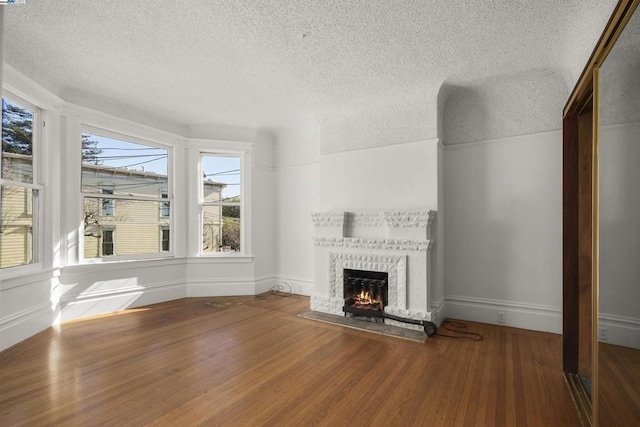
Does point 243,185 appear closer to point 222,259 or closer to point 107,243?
point 222,259

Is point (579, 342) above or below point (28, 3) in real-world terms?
below

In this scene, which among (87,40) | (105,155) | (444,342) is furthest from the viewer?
(105,155)

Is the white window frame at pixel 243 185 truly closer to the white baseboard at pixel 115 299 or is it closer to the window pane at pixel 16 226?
the white baseboard at pixel 115 299

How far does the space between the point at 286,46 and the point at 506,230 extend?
117 inches

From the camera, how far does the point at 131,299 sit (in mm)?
4234

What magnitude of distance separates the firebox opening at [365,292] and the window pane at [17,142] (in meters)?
3.63

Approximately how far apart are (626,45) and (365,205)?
2.71 meters

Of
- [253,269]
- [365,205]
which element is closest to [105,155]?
[253,269]

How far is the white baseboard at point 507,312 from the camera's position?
3.28 meters

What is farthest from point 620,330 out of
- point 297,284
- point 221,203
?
point 221,203

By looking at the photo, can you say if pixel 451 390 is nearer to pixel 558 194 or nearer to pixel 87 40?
pixel 558 194

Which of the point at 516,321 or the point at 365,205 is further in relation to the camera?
the point at 365,205

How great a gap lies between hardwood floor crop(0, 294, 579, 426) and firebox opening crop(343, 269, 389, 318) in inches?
13.8

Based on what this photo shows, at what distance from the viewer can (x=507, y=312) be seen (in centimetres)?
347
